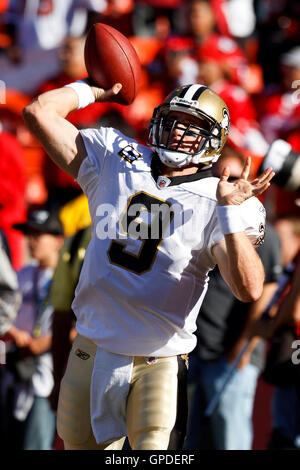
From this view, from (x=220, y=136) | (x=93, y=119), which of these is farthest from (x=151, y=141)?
(x=93, y=119)

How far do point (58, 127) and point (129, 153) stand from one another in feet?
0.95

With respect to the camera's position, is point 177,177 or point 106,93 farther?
point 106,93

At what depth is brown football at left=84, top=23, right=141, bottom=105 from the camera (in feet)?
10.1

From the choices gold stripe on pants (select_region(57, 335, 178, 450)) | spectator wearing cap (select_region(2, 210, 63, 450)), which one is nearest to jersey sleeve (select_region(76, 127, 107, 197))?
gold stripe on pants (select_region(57, 335, 178, 450))

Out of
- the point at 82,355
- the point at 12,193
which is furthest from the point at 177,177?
the point at 12,193

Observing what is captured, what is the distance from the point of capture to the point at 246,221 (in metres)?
2.69

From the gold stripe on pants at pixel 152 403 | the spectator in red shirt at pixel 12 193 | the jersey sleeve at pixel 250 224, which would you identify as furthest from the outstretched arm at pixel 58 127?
the spectator in red shirt at pixel 12 193

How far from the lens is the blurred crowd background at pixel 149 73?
562cm

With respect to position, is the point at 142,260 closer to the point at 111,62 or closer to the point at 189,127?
the point at 189,127

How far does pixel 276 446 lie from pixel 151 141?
6.19 feet

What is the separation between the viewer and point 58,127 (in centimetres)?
293

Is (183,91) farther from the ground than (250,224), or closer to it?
A: farther from the ground

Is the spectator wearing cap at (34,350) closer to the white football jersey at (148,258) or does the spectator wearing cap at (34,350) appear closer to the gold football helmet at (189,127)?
the white football jersey at (148,258)
